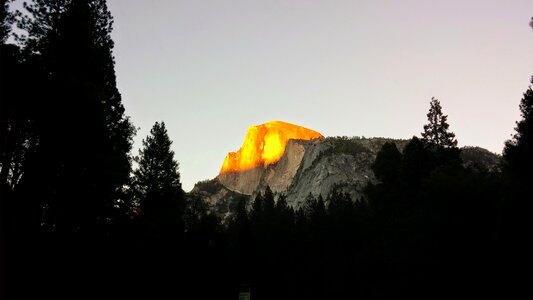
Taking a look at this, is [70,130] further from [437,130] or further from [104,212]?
[437,130]

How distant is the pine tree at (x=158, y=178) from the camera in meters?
37.4

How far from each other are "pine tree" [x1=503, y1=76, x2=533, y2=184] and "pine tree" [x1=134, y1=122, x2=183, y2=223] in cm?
2366

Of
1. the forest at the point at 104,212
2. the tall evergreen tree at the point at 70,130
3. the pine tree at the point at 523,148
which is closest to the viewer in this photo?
the forest at the point at 104,212

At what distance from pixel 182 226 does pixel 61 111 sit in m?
14.7

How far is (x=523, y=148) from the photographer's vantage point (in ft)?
77.6

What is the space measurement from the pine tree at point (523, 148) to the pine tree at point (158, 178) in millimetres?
23664

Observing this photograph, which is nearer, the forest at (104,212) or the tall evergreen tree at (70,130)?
the forest at (104,212)

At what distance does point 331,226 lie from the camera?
187 feet

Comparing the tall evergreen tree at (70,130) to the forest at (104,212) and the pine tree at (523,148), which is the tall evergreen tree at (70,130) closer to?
the forest at (104,212)

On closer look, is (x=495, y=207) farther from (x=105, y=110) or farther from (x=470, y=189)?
(x=105, y=110)

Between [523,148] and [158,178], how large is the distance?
27.4 meters

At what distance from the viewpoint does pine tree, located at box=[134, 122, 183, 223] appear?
37.4 metres

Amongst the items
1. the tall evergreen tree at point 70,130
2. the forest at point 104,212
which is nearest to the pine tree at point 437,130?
the forest at point 104,212

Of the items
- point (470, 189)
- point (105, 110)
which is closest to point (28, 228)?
point (105, 110)
